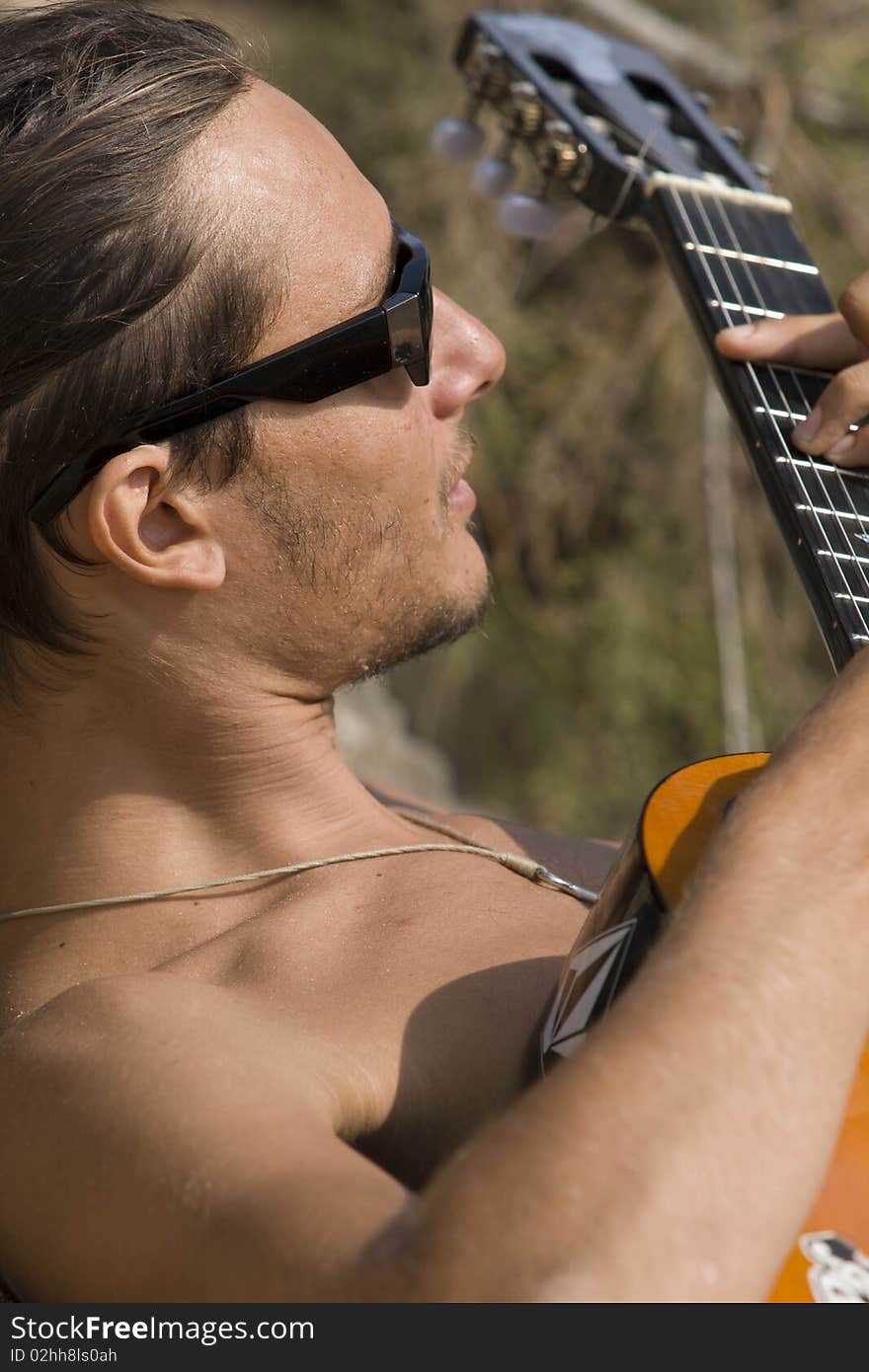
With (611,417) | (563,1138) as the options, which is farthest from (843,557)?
(611,417)

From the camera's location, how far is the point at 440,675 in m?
4.53

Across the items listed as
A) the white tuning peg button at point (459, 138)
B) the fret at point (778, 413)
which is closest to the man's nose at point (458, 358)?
the fret at point (778, 413)

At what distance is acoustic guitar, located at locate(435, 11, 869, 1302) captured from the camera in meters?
1.14

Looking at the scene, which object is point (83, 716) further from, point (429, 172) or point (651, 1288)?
point (429, 172)

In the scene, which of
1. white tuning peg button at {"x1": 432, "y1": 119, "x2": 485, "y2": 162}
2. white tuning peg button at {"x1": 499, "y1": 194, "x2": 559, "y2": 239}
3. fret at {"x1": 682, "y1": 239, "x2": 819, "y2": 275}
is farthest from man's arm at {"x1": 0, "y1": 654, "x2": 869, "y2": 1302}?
white tuning peg button at {"x1": 432, "y1": 119, "x2": 485, "y2": 162}

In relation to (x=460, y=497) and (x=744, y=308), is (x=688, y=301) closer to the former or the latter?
(x=744, y=308)

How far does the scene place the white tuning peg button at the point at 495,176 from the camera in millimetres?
2320

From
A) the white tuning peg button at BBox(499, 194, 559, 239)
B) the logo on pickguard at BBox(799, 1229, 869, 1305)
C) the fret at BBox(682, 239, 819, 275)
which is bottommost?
the logo on pickguard at BBox(799, 1229, 869, 1305)

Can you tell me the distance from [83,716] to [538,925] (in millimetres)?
626

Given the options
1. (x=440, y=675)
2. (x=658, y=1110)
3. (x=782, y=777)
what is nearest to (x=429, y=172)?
(x=440, y=675)

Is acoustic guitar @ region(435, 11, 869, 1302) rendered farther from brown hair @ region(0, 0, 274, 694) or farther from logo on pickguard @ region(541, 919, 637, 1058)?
brown hair @ region(0, 0, 274, 694)

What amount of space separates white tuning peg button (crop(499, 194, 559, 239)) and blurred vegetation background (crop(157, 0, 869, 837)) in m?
1.91

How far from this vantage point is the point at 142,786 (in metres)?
1.71

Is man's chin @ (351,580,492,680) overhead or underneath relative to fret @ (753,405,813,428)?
underneath
